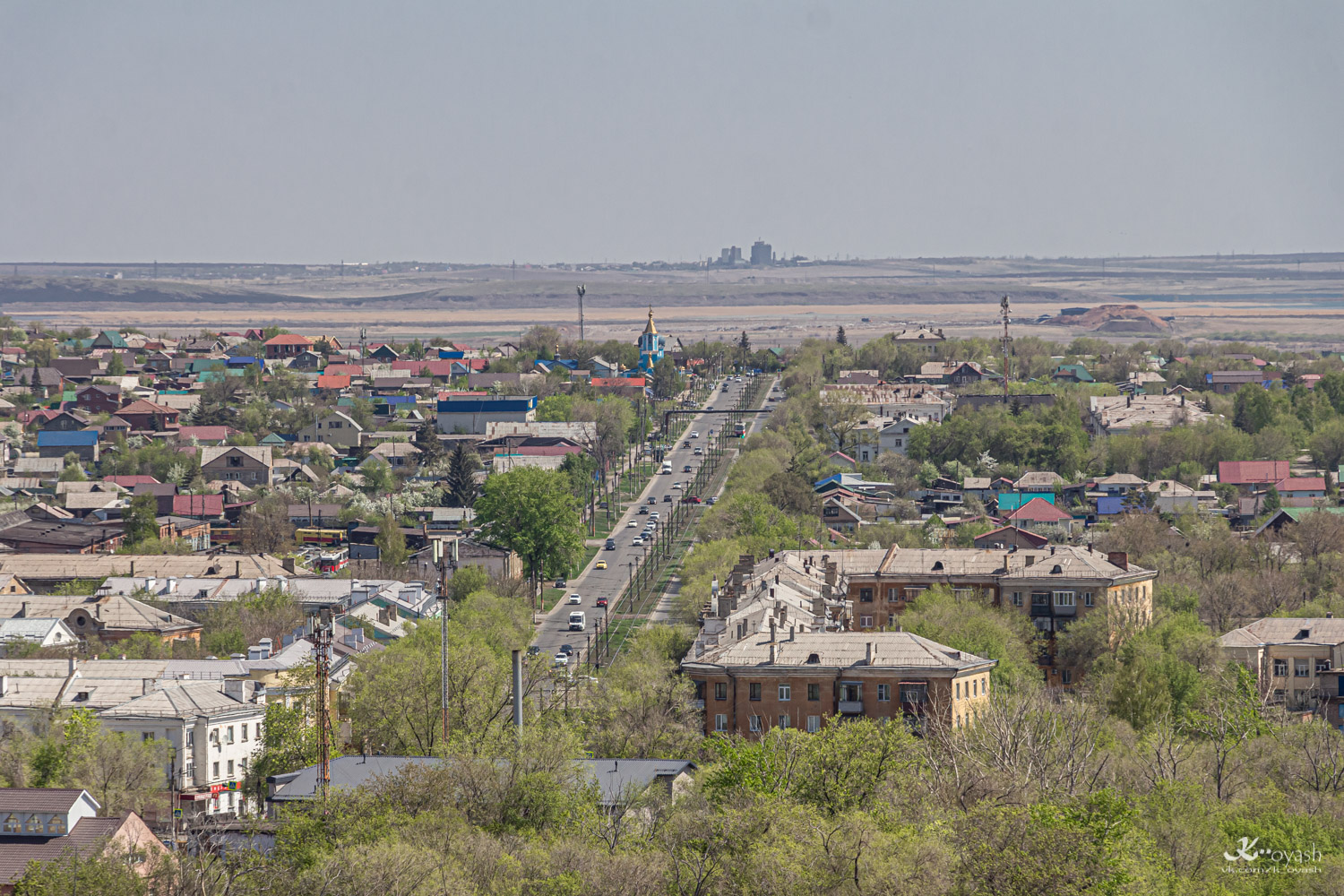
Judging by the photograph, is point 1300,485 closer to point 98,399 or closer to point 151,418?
point 151,418

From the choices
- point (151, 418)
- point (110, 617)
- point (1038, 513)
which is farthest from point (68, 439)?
point (110, 617)

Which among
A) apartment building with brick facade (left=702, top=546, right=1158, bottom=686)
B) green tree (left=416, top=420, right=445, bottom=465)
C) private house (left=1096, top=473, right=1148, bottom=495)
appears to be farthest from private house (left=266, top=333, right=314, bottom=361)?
apartment building with brick facade (left=702, top=546, right=1158, bottom=686)

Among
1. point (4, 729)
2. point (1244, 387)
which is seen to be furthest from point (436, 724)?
point (1244, 387)

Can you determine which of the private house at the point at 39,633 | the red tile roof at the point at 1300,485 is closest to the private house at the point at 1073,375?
the red tile roof at the point at 1300,485

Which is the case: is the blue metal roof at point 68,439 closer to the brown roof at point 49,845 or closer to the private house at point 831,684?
the private house at point 831,684

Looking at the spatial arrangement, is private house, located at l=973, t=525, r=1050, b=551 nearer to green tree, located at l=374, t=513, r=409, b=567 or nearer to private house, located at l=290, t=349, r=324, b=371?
green tree, located at l=374, t=513, r=409, b=567
